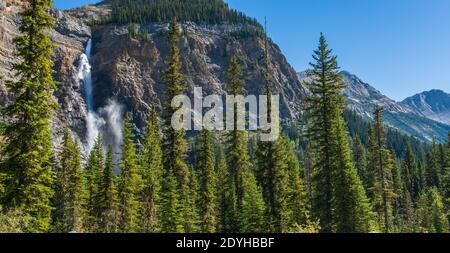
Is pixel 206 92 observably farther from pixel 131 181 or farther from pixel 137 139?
pixel 131 181

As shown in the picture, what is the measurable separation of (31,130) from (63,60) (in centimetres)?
15038

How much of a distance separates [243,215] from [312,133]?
35.5 ft

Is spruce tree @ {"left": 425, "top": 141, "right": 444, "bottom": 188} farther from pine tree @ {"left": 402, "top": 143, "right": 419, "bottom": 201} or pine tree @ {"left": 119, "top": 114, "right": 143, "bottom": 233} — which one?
pine tree @ {"left": 119, "top": 114, "right": 143, "bottom": 233}

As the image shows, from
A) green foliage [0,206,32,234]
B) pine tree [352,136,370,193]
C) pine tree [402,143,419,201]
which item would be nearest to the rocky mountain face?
pine tree [402,143,419,201]

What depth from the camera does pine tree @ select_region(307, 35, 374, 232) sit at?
107ft

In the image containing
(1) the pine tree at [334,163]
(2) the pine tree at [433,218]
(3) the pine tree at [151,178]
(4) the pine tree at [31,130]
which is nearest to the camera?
(4) the pine tree at [31,130]

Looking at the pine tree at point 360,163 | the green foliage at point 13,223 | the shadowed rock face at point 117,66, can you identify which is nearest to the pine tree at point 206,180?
the green foliage at point 13,223

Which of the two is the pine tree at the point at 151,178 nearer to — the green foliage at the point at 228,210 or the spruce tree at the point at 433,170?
the green foliage at the point at 228,210

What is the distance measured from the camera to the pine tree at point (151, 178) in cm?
Result: 3869

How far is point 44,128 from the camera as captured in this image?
804 inches

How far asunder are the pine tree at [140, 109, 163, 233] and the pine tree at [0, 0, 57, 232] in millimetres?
17004

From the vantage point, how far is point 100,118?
15675 cm

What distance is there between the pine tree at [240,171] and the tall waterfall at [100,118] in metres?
110

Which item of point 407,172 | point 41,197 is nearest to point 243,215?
point 41,197
